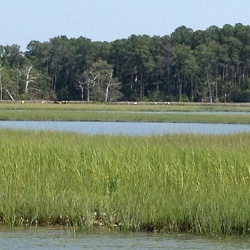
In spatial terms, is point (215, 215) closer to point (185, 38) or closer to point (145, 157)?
point (145, 157)

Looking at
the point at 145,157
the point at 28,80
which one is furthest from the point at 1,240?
the point at 28,80

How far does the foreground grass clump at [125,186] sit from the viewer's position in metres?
11.1

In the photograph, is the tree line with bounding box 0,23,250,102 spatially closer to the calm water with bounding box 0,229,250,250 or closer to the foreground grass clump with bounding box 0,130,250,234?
the foreground grass clump with bounding box 0,130,250,234

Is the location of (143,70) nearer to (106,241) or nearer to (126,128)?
(126,128)

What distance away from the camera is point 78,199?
38.4 feet

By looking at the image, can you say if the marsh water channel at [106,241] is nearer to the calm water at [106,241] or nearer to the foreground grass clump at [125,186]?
the calm water at [106,241]

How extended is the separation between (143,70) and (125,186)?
76.9 meters

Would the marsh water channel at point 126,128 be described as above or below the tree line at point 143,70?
below

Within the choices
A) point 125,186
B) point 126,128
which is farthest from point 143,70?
point 125,186

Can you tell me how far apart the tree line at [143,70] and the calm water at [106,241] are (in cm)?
7177

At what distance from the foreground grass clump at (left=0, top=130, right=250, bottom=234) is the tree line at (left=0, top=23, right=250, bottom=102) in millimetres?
67902

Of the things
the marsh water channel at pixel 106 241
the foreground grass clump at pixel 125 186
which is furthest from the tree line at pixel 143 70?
the marsh water channel at pixel 106 241

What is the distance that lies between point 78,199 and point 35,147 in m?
3.92

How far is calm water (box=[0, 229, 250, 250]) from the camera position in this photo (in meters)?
10.5
